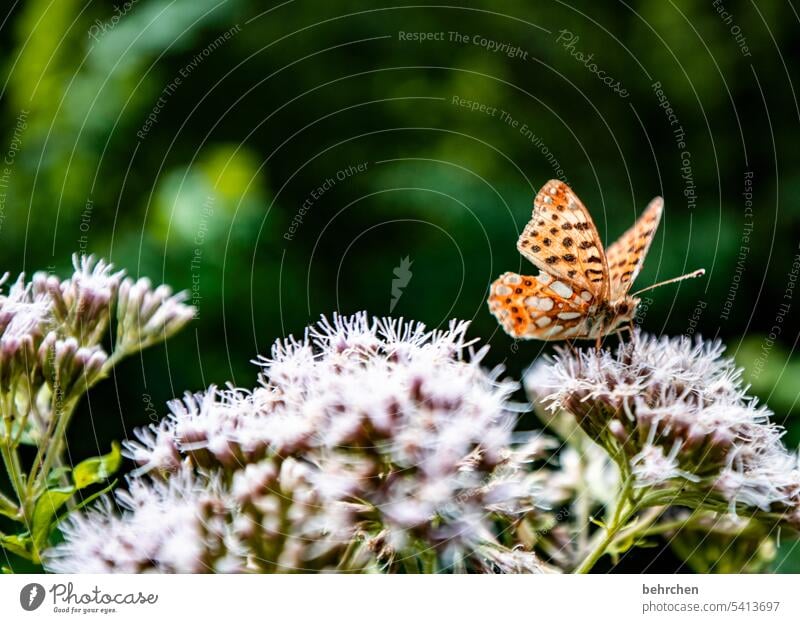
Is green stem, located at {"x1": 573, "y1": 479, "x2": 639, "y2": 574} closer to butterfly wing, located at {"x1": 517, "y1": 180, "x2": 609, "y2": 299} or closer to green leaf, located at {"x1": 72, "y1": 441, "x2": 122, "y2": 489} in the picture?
butterfly wing, located at {"x1": 517, "y1": 180, "x2": 609, "y2": 299}

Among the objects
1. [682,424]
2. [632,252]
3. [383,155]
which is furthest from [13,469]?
[383,155]

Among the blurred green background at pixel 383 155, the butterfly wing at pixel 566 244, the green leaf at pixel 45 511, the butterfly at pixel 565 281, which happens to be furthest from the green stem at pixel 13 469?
the butterfly wing at pixel 566 244

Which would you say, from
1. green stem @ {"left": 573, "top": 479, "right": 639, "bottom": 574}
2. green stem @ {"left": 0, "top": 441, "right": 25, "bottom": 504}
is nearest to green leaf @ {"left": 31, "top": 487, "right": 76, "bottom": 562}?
green stem @ {"left": 0, "top": 441, "right": 25, "bottom": 504}

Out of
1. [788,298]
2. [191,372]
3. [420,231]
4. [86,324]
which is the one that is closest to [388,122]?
[420,231]

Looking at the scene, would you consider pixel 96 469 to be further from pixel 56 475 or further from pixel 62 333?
pixel 62 333

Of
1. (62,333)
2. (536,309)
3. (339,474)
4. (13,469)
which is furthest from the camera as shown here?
(536,309)

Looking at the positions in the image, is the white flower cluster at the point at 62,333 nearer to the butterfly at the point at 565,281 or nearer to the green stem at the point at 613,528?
the butterfly at the point at 565,281

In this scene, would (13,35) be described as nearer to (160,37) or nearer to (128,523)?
(160,37)
